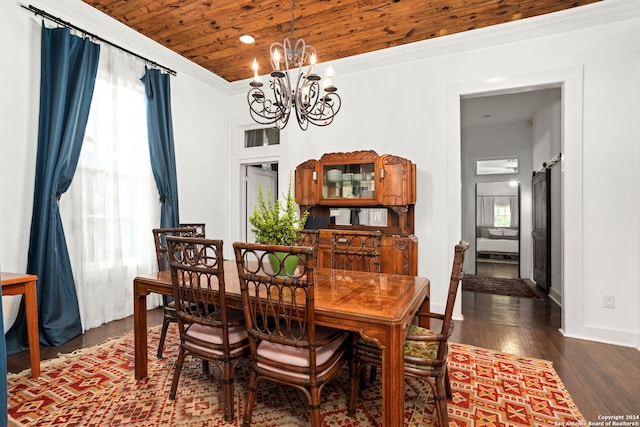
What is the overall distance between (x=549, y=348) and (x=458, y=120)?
7.82 ft

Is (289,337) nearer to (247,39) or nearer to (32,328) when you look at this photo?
(32,328)

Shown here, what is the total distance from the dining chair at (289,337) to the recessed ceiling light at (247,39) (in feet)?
9.44

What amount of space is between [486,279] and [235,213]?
14.8ft

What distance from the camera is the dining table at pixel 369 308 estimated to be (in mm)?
1426

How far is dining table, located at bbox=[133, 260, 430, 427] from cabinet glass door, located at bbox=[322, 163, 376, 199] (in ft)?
4.77

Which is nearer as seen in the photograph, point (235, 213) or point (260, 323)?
point (260, 323)

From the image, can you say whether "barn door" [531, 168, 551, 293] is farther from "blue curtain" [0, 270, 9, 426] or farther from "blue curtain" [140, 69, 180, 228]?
"blue curtain" [0, 270, 9, 426]

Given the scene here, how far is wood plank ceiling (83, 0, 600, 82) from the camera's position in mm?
3043

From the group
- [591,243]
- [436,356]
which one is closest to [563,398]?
[436,356]

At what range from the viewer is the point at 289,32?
352 cm

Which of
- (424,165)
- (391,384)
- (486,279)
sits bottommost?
(486,279)

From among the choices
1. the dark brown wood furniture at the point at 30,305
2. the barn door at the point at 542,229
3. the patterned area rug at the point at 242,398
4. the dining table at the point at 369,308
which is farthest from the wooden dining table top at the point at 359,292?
the barn door at the point at 542,229

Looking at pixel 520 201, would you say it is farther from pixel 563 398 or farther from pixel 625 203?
pixel 563 398

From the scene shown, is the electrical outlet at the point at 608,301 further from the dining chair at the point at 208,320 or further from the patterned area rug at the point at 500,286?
the dining chair at the point at 208,320
